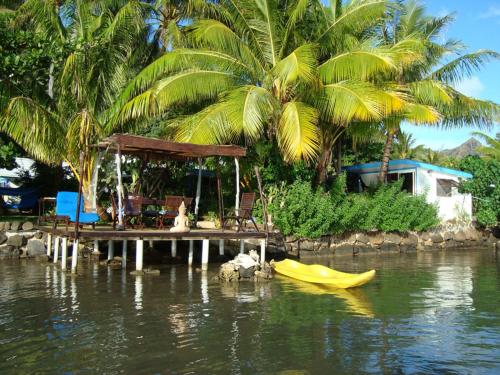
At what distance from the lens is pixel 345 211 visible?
20.1 meters

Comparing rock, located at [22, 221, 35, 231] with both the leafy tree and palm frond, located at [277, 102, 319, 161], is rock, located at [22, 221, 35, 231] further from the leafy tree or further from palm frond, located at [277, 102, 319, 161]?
the leafy tree

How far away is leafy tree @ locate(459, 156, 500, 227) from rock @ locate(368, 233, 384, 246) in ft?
20.7

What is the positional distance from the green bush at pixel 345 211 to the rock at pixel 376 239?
1.02 feet

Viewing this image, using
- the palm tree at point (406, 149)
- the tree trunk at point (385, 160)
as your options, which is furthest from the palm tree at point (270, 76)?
the palm tree at point (406, 149)

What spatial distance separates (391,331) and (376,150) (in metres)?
22.5

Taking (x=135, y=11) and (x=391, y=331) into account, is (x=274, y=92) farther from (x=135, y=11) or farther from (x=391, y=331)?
(x=391, y=331)

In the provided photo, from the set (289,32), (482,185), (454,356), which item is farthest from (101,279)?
(482,185)

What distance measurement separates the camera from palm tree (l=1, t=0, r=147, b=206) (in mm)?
16094

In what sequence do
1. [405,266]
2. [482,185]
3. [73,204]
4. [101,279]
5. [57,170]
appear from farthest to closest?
[482,185] < [57,170] < [405,266] < [73,204] < [101,279]

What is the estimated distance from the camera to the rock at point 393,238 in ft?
74.6

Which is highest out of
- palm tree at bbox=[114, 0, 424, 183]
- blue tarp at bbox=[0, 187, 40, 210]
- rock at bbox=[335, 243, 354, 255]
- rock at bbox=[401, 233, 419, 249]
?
palm tree at bbox=[114, 0, 424, 183]

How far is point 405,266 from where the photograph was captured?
17.5 m

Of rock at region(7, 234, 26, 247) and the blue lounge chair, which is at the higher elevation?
the blue lounge chair

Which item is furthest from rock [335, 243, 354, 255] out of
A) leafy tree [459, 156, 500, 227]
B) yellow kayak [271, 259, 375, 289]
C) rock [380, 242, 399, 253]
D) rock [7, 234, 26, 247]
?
rock [7, 234, 26, 247]
